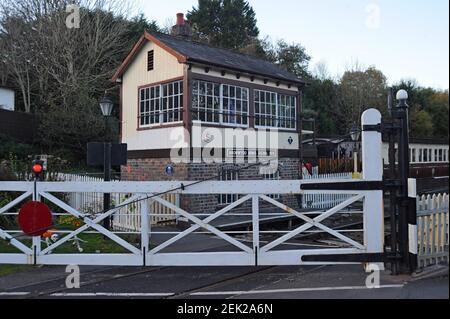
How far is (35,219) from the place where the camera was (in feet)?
21.0

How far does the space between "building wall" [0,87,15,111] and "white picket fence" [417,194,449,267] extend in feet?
80.9

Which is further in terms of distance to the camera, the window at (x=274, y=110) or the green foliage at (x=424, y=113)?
the green foliage at (x=424, y=113)

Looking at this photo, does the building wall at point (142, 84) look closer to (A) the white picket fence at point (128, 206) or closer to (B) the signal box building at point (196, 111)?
(B) the signal box building at point (196, 111)

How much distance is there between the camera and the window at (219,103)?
605 inches

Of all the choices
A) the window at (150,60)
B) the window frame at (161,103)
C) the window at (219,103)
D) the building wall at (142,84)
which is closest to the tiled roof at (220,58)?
the building wall at (142,84)

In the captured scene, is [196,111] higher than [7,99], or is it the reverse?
[7,99]

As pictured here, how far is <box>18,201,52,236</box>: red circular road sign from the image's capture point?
6383 mm

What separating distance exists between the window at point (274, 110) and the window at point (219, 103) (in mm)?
784

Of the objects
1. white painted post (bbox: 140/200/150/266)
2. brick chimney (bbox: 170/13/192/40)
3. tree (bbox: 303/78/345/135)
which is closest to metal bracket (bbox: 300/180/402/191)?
white painted post (bbox: 140/200/150/266)

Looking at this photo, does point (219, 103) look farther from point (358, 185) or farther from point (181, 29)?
point (358, 185)

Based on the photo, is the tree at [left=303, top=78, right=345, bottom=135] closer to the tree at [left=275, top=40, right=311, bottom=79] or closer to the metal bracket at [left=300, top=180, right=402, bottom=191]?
the tree at [left=275, top=40, right=311, bottom=79]

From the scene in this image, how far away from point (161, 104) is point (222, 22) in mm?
24116

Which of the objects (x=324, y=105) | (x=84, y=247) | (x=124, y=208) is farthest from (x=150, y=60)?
(x=324, y=105)
